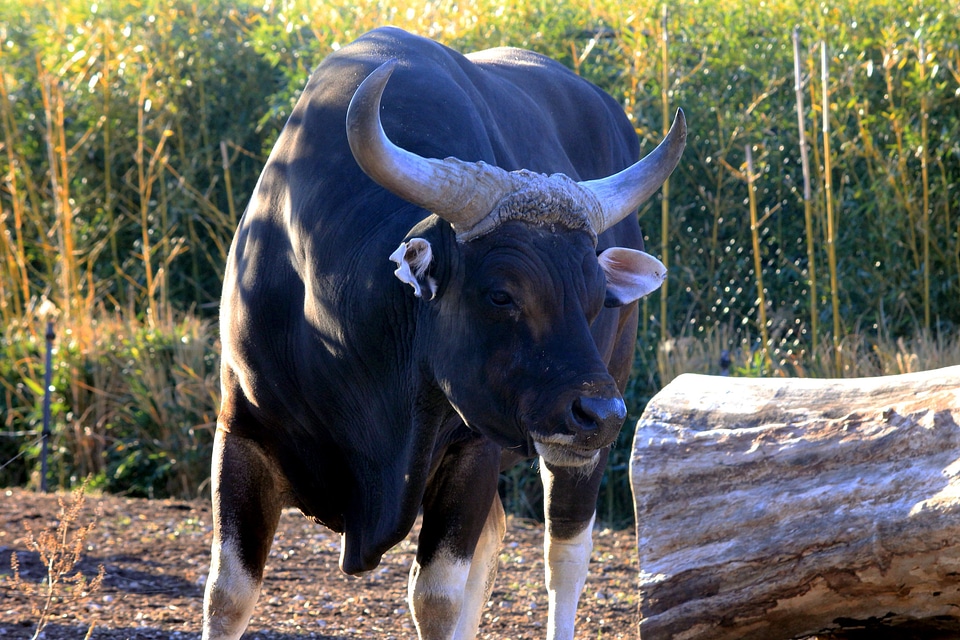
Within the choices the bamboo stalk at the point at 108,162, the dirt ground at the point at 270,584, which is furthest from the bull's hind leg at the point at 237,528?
the bamboo stalk at the point at 108,162

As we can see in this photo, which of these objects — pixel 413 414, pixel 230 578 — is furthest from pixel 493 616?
pixel 413 414

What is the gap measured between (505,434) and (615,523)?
410 cm

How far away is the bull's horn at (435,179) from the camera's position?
2.71 metres

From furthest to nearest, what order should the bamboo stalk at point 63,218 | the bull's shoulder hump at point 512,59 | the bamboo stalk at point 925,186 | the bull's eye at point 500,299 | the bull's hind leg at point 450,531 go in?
the bamboo stalk at point 63,218
the bamboo stalk at point 925,186
the bull's shoulder hump at point 512,59
the bull's hind leg at point 450,531
the bull's eye at point 500,299

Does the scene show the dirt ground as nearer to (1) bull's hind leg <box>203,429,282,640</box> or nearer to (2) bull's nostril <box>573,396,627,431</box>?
(1) bull's hind leg <box>203,429,282,640</box>

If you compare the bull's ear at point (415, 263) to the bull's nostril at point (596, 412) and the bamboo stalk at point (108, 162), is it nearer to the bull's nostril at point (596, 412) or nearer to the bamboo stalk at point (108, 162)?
the bull's nostril at point (596, 412)

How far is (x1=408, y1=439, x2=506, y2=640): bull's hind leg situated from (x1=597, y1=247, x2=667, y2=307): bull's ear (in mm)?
662

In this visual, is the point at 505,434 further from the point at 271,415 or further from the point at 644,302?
the point at 644,302

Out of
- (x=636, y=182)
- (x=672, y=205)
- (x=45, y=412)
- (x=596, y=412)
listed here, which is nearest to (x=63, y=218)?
(x=45, y=412)

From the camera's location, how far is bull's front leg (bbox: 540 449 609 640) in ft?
14.3

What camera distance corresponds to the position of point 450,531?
3.45 m

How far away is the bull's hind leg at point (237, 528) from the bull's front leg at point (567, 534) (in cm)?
121

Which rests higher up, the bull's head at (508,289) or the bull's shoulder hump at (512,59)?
the bull's shoulder hump at (512,59)

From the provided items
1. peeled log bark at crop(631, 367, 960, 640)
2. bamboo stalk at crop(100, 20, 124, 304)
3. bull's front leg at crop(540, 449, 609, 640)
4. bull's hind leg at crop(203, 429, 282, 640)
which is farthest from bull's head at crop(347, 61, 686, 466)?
bamboo stalk at crop(100, 20, 124, 304)
